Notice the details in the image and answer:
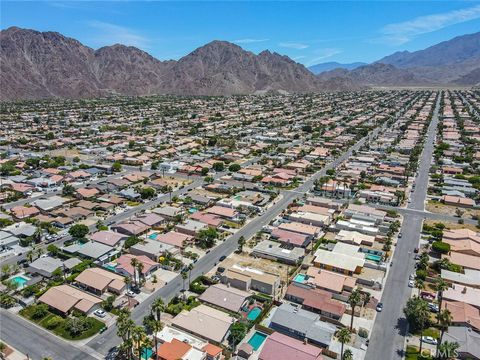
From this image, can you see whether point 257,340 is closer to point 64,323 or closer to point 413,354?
point 413,354

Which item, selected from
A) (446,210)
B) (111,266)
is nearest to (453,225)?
(446,210)

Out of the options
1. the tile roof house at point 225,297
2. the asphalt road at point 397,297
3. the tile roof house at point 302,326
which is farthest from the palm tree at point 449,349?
the tile roof house at point 225,297

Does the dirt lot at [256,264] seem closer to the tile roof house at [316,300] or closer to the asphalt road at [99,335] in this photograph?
the asphalt road at [99,335]

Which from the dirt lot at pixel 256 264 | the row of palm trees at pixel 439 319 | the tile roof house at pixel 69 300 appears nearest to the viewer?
the row of palm trees at pixel 439 319

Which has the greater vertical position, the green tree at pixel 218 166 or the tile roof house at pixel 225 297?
the green tree at pixel 218 166

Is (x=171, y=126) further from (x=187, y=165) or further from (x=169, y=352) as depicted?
(x=169, y=352)

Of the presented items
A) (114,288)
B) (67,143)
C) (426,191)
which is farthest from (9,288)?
(67,143)
